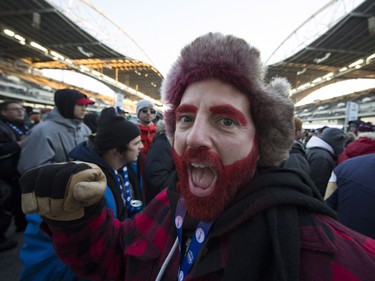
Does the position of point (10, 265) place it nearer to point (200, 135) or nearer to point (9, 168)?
point (9, 168)

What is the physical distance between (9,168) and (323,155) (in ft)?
13.3

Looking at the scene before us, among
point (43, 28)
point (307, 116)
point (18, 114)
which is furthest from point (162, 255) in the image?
point (307, 116)

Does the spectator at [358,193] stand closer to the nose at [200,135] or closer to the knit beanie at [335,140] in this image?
the nose at [200,135]

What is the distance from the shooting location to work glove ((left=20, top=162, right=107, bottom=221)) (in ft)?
2.76

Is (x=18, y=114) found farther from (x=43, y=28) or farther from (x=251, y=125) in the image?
(x=43, y=28)

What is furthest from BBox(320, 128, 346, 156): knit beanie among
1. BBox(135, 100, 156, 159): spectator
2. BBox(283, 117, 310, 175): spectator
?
BBox(135, 100, 156, 159): spectator

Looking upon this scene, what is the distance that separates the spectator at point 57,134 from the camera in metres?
2.39

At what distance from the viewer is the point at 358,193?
163cm

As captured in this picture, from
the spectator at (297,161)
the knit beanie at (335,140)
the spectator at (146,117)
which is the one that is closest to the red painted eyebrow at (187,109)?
the spectator at (297,161)

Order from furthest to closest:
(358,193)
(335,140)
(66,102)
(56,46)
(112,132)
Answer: (56,46), (335,140), (66,102), (112,132), (358,193)

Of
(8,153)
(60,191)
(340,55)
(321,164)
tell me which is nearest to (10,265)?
(8,153)

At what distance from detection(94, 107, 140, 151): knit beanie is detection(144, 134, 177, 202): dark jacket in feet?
1.77

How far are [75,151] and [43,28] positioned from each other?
2018 cm

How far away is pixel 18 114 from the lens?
3.43m
